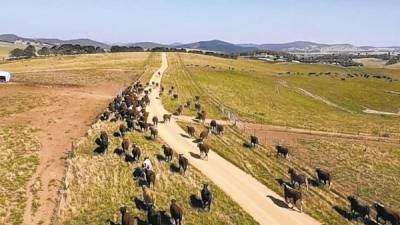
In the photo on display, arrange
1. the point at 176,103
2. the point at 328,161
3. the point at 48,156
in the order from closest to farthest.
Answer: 1. the point at 48,156
2. the point at 328,161
3. the point at 176,103

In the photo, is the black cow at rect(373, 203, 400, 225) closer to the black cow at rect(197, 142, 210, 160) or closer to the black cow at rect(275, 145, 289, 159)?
the black cow at rect(275, 145, 289, 159)

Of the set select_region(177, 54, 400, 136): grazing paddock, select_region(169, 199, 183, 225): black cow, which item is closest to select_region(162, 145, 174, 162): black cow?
select_region(169, 199, 183, 225): black cow

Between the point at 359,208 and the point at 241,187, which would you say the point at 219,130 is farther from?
the point at 359,208

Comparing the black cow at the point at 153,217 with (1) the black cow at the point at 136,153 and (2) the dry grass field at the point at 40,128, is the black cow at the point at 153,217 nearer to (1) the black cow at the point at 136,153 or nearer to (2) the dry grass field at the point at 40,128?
(2) the dry grass field at the point at 40,128

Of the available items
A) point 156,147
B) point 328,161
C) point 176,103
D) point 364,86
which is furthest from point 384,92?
point 156,147

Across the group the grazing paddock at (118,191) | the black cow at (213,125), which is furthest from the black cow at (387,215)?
the black cow at (213,125)

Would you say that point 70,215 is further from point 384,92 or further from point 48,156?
point 384,92

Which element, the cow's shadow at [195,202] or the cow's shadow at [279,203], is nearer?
the cow's shadow at [195,202]
